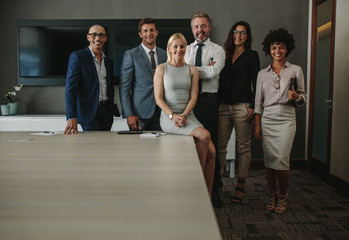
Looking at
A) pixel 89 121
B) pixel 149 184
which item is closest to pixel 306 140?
pixel 89 121

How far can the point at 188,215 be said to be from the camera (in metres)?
0.66

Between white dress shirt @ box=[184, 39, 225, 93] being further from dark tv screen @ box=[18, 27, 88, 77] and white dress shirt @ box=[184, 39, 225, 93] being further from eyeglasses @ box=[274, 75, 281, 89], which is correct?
→ dark tv screen @ box=[18, 27, 88, 77]

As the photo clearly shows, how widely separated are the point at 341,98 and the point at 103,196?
3.03 metres

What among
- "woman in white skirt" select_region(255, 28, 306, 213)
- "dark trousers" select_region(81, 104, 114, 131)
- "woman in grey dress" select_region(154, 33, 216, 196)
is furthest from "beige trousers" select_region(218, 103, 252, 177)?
"dark trousers" select_region(81, 104, 114, 131)

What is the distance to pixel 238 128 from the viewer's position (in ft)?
8.76

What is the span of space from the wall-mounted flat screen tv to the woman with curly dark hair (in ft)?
4.88

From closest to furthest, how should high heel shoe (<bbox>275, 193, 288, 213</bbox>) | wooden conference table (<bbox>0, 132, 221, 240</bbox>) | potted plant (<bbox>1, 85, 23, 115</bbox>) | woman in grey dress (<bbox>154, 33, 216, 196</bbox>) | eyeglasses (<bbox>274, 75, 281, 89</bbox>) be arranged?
wooden conference table (<bbox>0, 132, 221, 240</bbox>), woman in grey dress (<bbox>154, 33, 216, 196</bbox>), eyeglasses (<bbox>274, 75, 281, 89</bbox>), high heel shoe (<bbox>275, 193, 288, 213</bbox>), potted plant (<bbox>1, 85, 23, 115</bbox>)

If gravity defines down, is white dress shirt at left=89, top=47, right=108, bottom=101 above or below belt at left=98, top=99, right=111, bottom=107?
above

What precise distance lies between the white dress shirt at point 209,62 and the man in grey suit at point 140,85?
1.10 feet

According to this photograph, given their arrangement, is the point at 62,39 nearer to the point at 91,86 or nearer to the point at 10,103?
the point at 10,103

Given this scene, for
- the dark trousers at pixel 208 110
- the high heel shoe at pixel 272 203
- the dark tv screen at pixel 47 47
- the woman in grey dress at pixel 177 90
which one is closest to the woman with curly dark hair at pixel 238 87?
the dark trousers at pixel 208 110

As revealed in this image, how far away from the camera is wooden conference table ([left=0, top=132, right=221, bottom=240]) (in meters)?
0.59

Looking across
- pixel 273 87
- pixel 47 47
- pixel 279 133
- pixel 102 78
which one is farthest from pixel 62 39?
pixel 279 133

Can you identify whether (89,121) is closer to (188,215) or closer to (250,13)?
(188,215)
